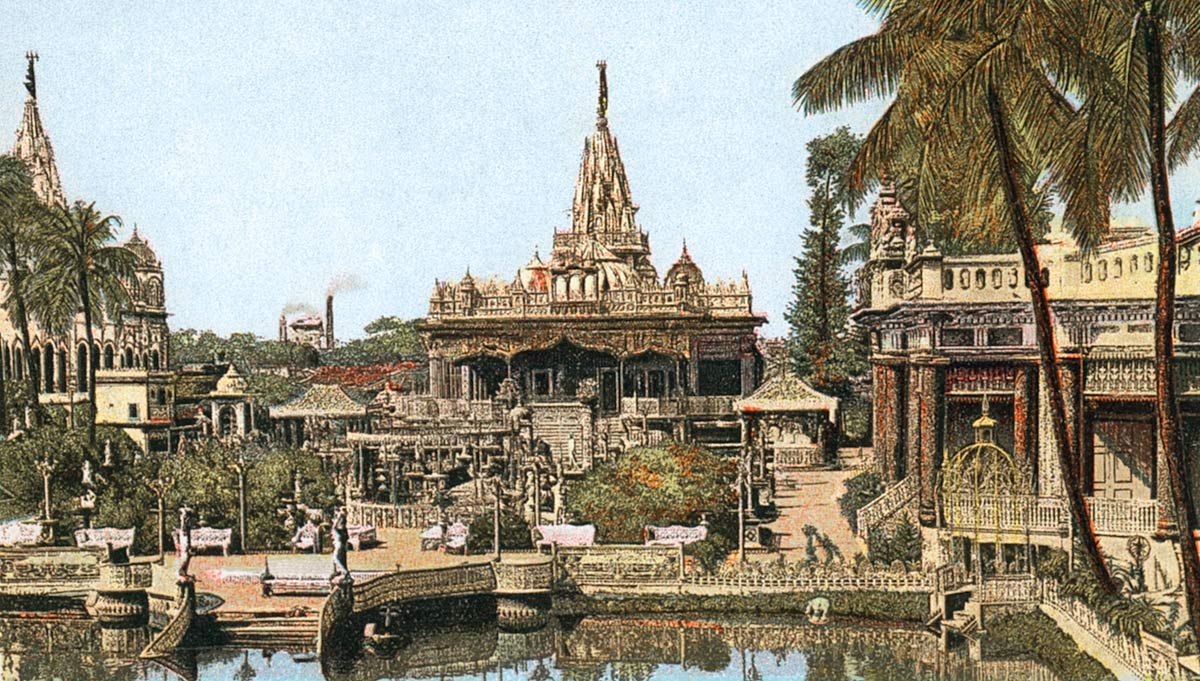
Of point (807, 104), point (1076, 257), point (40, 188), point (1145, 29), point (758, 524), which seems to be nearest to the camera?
point (1145, 29)

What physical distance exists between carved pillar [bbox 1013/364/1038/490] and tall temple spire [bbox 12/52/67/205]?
957cm

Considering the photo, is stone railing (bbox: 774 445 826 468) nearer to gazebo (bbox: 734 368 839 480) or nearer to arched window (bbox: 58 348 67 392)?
gazebo (bbox: 734 368 839 480)

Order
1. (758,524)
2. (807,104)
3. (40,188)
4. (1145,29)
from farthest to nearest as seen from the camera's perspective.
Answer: (40,188) < (758,524) < (807,104) < (1145,29)

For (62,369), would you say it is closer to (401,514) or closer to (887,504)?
(401,514)

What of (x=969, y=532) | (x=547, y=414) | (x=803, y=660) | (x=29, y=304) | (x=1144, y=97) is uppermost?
(x=1144, y=97)

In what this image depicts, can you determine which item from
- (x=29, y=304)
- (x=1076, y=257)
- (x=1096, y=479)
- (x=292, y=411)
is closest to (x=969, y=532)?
(x=1096, y=479)

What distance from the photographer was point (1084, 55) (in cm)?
891

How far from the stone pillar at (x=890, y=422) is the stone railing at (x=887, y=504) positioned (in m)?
0.23

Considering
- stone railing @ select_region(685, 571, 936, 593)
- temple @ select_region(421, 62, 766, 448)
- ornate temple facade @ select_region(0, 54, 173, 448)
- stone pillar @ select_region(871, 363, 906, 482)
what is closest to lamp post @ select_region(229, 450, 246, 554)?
ornate temple facade @ select_region(0, 54, 173, 448)

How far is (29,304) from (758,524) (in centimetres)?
774

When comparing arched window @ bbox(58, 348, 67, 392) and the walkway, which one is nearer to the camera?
the walkway

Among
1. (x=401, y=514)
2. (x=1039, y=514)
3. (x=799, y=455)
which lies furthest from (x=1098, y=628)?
(x=401, y=514)

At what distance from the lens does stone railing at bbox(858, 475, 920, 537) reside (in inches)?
451

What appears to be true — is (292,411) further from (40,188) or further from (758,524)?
(758,524)
